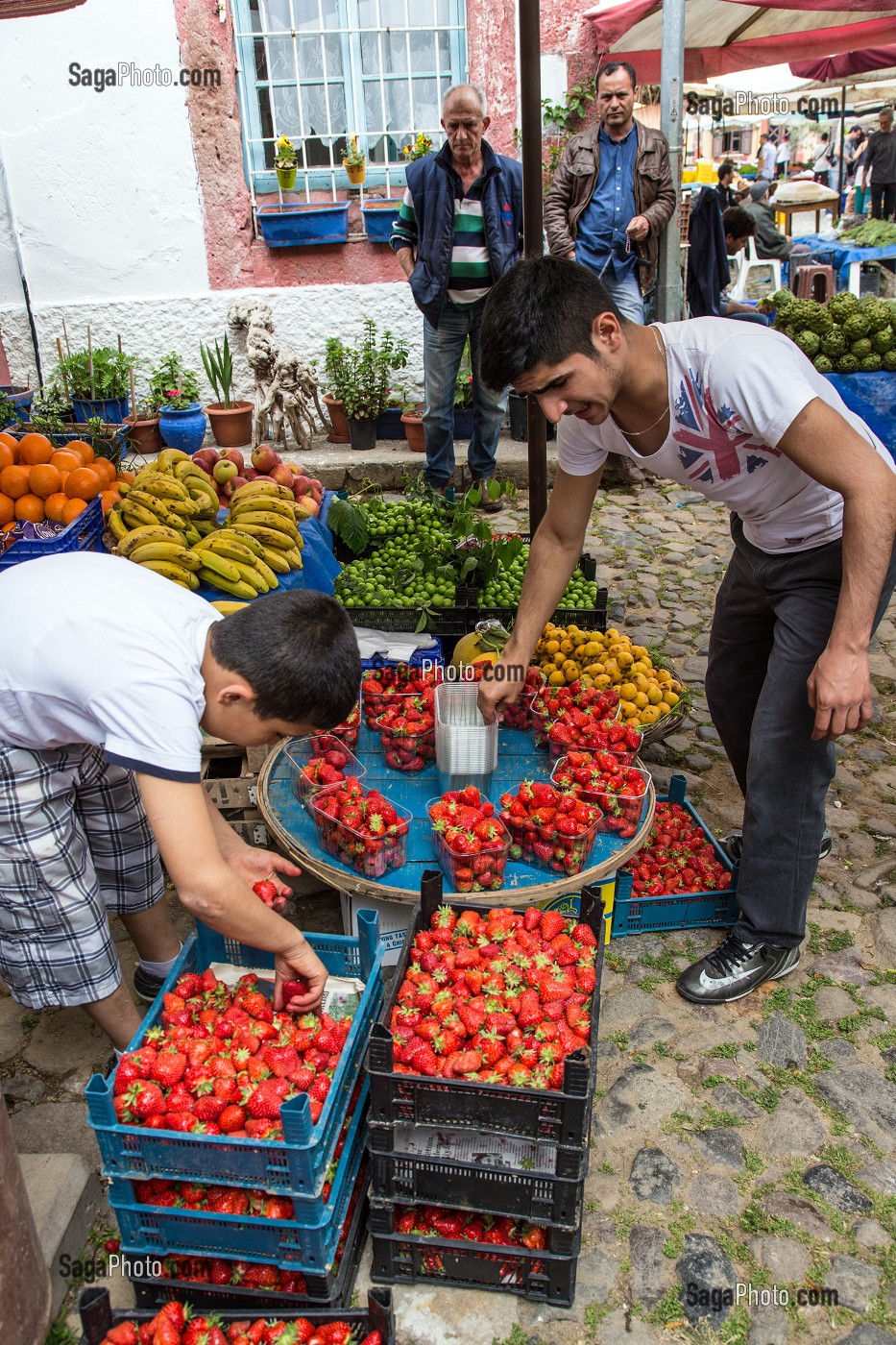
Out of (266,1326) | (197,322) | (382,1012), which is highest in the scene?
(197,322)

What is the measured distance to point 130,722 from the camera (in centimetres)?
200

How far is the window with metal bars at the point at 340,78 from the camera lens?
8.43 meters

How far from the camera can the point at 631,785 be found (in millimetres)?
3199

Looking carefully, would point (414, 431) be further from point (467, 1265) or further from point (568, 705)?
point (467, 1265)

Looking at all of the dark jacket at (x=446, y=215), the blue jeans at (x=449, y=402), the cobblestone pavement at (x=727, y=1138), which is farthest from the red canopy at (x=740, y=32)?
the cobblestone pavement at (x=727, y=1138)

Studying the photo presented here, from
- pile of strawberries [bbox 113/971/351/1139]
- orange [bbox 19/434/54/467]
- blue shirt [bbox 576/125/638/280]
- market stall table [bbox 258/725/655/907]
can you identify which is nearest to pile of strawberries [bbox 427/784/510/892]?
market stall table [bbox 258/725/655/907]

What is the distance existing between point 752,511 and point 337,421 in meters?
6.59

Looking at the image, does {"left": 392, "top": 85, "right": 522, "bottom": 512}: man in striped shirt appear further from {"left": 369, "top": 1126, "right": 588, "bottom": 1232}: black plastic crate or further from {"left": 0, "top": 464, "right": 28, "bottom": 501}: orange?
{"left": 369, "top": 1126, "right": 588, "bottom": 1232}: black plastic crate

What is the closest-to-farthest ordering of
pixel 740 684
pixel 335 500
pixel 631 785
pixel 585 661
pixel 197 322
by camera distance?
1. pixel 631 785
2. pixel 740 684
3. pixel 585 661
4. pixel 335 500
5. pixel 197 322

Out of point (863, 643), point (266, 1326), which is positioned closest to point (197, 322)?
point (863, 643)

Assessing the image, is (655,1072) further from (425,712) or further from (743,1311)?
(425,712)

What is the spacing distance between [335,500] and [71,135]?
5107mm

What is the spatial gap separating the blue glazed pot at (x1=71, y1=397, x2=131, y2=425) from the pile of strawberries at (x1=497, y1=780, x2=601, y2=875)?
21.5 ft

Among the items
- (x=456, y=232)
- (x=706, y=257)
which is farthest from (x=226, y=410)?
(x=706, y=257)
